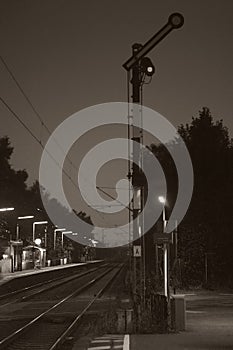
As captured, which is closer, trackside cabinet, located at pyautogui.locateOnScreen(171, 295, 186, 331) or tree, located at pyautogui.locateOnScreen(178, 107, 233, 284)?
trackside cabinet, located at pyautogui.locateOnScreen(171, 295, 186, 331)

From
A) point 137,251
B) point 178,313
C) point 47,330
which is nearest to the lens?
point 178,313

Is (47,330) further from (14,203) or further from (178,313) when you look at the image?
(14,203)

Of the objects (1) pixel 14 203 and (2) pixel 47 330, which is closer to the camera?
(2) pixel 47 330

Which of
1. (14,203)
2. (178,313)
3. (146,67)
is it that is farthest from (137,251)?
(14,203)

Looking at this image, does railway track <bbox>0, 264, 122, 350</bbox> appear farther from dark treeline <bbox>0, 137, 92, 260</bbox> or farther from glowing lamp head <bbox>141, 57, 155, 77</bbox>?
dark treeline <bbox>0, 137, 92, 260</bbox>

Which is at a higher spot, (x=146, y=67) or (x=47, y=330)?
(x=146, y=67)

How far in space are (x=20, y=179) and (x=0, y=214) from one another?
20.1m

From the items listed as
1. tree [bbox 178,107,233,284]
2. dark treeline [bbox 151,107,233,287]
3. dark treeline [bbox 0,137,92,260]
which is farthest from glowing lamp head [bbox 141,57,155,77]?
dark treeline [bbox 0,137,92,260]

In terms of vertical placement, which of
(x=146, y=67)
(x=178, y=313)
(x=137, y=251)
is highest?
(x=146, y=67)

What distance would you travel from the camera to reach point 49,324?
20.3 meters

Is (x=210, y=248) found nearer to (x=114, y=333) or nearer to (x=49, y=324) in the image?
(x=49, y=324)

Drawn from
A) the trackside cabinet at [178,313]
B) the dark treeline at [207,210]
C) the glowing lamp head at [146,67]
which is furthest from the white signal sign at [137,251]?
the dark treeline at [207,210]

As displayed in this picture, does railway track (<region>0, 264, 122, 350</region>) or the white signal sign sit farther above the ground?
the white signal sign

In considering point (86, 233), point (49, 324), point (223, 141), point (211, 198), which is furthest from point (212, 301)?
point (86, 233)
